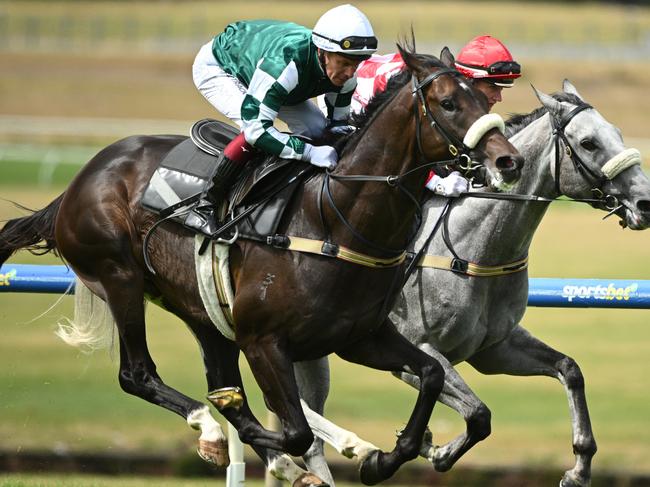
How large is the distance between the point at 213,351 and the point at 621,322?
1013cm

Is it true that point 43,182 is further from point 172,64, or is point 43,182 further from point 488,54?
point 172,64

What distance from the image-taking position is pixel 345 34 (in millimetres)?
4180

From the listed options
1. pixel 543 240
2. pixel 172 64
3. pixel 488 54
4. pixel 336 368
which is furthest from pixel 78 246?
pixel 172 64

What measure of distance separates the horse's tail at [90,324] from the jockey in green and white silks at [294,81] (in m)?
1.09

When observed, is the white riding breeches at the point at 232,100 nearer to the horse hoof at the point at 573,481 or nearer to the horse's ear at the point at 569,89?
the horse's ear at the point at 569,89

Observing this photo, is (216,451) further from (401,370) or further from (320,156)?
(320,156)

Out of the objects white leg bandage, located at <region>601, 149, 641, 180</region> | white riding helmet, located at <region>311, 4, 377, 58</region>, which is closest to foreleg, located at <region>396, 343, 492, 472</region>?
white leg bandage, located at <region>601, 149, 641, 180</region>

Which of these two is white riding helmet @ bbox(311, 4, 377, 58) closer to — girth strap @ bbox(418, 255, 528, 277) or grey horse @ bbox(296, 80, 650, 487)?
grey horse @ bbox(296, 80, 650, 487)

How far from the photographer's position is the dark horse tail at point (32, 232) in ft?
17.9

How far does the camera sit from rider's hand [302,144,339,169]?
4355 millimetres

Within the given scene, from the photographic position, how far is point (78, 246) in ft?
16.8

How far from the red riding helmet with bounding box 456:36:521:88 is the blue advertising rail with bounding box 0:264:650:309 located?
1.09 metres

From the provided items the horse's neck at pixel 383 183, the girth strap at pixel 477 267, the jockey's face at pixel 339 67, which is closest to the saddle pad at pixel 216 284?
the horse's neck at pixel 383 183

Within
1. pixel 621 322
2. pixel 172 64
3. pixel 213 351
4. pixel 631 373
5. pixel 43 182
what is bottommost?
pixel 172 64
